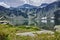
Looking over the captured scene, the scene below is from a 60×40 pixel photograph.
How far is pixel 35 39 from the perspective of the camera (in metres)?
8.61

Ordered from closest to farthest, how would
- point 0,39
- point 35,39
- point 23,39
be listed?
point 0,39
point 35,39
point 23,39

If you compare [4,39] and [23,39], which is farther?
[23,39]

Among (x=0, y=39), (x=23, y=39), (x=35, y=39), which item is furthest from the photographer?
(x=23, y=39)

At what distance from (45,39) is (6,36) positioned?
1.53 meters

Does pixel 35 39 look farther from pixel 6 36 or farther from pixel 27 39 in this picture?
pixel 6 36

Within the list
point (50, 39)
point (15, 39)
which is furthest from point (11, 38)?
point (50, 39)

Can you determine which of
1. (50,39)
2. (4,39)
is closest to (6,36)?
(4,39)

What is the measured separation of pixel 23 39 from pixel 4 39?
1283 millimetres

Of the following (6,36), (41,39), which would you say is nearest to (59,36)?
(41,39)

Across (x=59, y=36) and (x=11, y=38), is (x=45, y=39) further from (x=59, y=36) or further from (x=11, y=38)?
(x=11, y=38)

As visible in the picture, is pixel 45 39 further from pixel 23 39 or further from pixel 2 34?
pixel 2 34

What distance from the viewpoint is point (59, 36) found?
841 cm

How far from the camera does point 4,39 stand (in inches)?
320

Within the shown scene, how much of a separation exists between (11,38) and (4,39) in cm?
48
